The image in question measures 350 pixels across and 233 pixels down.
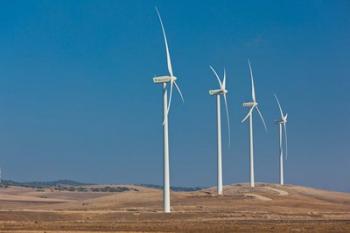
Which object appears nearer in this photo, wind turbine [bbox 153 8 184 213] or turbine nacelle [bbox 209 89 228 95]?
wind turbine [bbox 153 8 184 213]

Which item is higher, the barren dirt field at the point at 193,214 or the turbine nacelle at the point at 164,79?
the turbine nacelle at the point at 164,79

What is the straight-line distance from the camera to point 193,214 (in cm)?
8469

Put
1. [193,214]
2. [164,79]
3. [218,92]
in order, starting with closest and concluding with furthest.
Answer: [193,214] < [164,79] < [218,92]

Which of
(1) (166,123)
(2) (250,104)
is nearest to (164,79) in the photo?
(1) (166,123)

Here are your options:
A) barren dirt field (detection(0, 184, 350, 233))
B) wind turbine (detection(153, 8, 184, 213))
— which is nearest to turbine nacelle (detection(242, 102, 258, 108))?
barren dirt field (detection(0, 184, 350, 233))

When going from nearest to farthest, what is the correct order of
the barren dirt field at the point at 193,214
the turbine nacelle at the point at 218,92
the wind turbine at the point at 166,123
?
the barren dirt field at the point at 193,214 < the wind turbine at the point at 166,123 < the turbine nacelle at the point at 218,92

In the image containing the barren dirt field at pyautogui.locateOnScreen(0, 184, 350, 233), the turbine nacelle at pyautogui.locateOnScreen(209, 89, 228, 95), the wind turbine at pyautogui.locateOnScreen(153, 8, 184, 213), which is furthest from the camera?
the turbine nacelle at pyautogui.locateOnScreen(209, 89, 228, 95)

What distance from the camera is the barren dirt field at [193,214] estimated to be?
200ft

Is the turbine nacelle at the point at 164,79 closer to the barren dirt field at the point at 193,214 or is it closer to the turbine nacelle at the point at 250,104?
the barren dirt field at the point at 193,214

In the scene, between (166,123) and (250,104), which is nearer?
(166,123)

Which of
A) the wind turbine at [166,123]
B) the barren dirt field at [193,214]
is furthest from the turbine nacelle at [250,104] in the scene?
the wind turbine at [166,123]

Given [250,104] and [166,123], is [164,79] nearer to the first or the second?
[166,123]

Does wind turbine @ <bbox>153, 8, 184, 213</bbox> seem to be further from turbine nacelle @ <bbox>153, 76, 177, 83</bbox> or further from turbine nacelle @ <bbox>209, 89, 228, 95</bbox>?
turbine nacelle @ <bbox>209, 89, 228, 95</bbox>

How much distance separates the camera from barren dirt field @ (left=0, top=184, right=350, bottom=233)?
2405 inches
